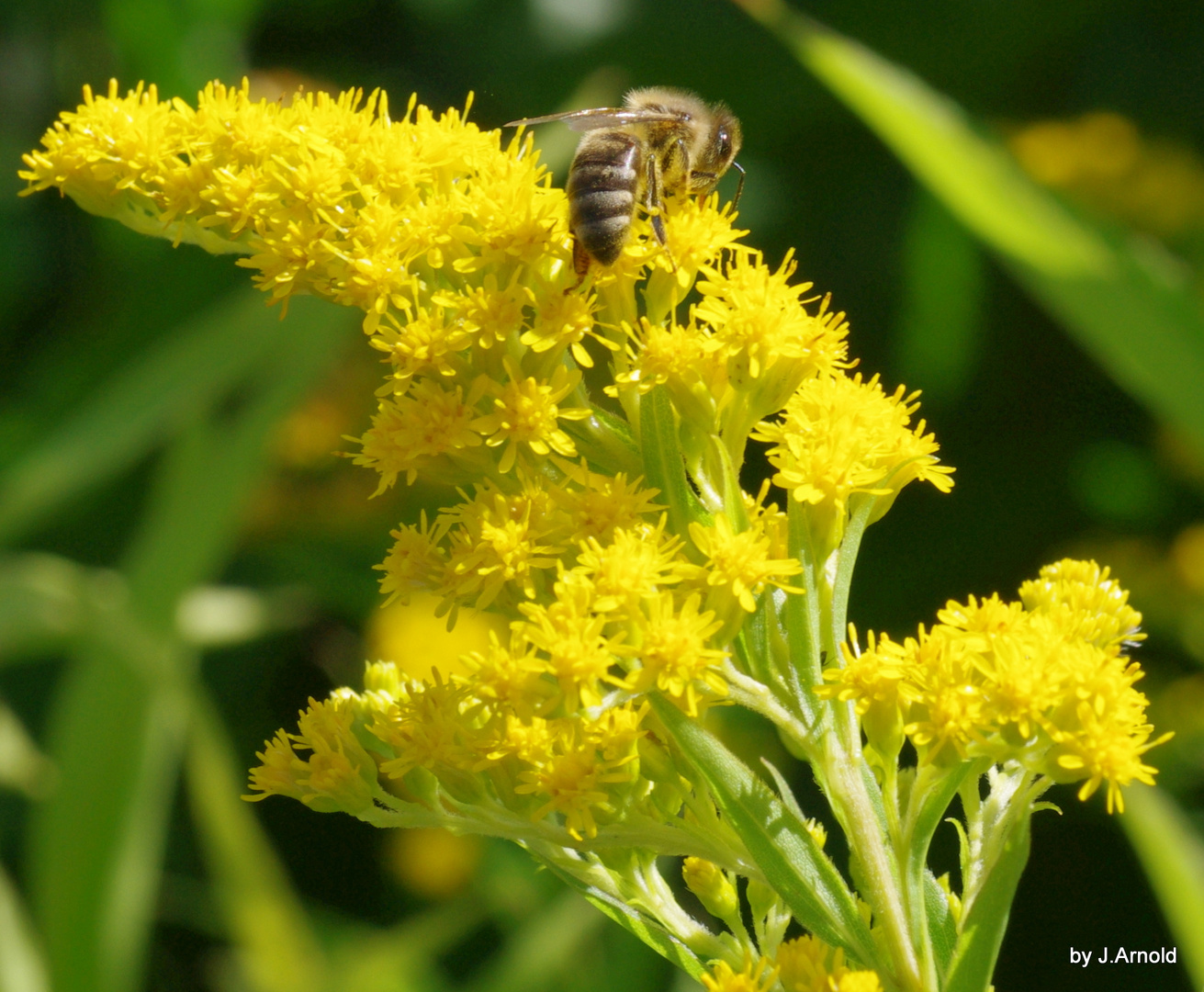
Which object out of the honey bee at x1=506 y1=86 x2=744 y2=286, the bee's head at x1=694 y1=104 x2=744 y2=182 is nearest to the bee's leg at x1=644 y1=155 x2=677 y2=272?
the honey bee at x1=506 y1=86 x2=744 y2=286

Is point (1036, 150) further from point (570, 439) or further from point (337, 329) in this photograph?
point (570, 439)

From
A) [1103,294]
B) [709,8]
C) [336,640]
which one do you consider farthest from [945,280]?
[1103,294]

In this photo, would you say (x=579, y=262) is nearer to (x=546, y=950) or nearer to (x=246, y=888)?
(x=546, y=950)

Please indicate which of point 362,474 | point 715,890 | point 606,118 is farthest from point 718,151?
point 362,474

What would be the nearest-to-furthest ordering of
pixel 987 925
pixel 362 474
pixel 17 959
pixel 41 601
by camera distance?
pixel 987 925 < pixel 17 959 < pixel 41 601 < pixel 362 474

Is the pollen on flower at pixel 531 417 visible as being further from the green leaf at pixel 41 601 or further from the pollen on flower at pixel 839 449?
the green leaf at pixel 41 601

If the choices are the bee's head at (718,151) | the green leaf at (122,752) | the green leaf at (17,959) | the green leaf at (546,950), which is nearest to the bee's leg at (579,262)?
the bee's head at (718,151)

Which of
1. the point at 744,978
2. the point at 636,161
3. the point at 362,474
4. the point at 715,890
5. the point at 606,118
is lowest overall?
the point at 744,978
